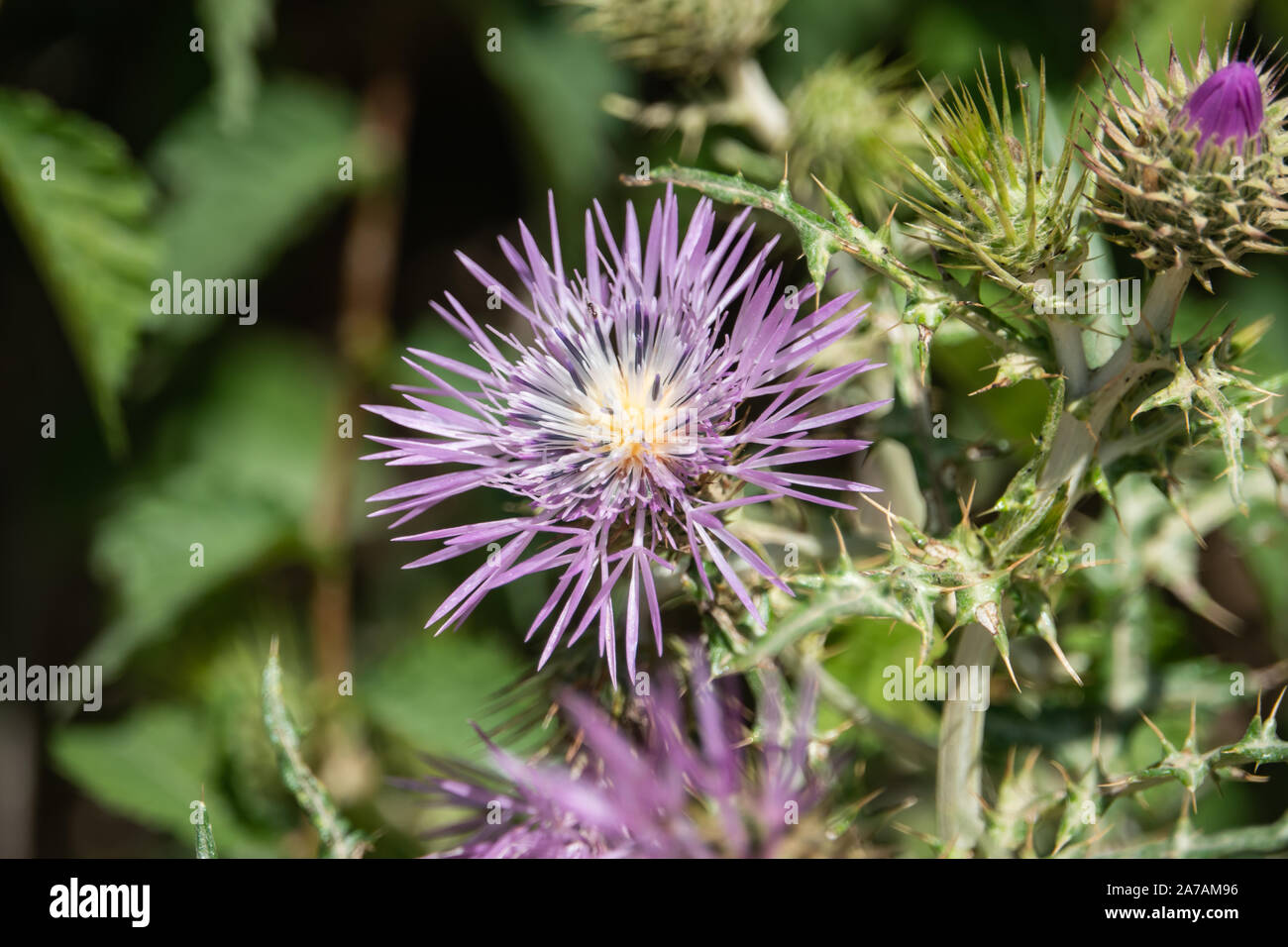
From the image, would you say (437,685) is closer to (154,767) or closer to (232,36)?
(154,767)

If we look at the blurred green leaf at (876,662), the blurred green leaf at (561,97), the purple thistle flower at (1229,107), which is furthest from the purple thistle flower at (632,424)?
the blurred green leaf at (561,97)

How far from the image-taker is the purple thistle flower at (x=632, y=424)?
5.15 ft

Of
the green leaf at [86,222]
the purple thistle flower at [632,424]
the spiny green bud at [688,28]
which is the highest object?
the spiny green bud at [688,28]

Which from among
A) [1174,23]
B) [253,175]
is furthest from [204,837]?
[1174,23]

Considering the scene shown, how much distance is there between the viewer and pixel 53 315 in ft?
11.5

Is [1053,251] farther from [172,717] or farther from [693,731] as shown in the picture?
[172,717]

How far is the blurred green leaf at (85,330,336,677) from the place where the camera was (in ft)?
9.34

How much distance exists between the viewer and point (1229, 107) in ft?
4.42

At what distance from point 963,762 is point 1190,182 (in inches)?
Answer: 37.9

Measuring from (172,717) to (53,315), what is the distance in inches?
58.4

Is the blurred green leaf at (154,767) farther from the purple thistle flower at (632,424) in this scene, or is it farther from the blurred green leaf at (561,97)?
the blurred green leaf at (561,97)

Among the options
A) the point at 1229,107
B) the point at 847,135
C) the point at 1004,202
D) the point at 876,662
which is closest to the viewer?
the point at 1229,107

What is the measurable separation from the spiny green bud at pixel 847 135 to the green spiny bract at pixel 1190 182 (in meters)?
0.83
